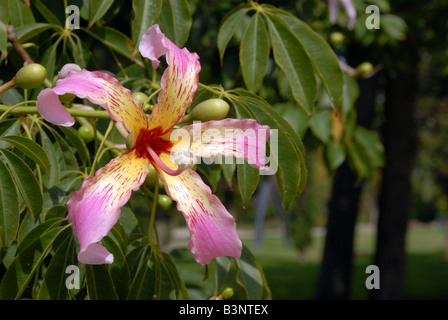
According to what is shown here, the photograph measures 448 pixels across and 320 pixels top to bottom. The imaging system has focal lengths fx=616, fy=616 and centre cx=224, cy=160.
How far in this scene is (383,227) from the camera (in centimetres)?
670

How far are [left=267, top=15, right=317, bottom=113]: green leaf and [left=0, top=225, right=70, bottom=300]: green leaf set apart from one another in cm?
66

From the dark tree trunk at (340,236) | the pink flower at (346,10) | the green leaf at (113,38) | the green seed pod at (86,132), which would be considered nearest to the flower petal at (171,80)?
the green seed pod at (86,132)

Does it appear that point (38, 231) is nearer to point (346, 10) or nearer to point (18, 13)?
point (18, 13)

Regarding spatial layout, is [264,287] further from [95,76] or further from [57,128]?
[95,76]

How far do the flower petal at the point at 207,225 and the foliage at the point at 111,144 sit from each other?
10 cm

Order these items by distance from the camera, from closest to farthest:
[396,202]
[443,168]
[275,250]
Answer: [396,202]
[443,168]
[275,250]

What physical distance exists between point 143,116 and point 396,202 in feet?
Result: 19.1

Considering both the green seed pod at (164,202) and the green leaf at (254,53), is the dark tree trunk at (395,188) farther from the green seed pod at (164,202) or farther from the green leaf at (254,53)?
the green seed pod at (164,202)

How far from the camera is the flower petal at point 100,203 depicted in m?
1.00

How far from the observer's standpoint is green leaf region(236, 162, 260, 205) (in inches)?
53.7

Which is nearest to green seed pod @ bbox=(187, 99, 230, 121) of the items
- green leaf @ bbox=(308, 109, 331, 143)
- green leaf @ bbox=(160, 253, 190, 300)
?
green leaf @ bbox=(160, 253, 190, 300)

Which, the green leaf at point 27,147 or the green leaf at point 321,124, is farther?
the green leaf at point 321,124

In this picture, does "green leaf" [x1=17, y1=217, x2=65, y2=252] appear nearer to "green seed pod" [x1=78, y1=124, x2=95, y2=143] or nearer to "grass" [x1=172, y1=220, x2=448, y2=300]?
"green seed pod" [x1=78, y1=124, x2=95, y2=143]

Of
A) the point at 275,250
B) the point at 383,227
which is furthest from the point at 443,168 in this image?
Answer: the point at 383,227
